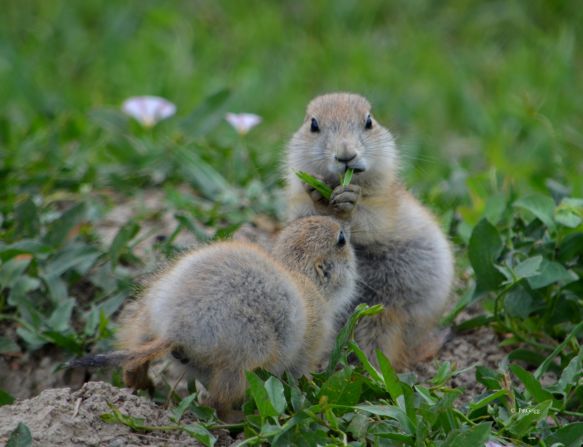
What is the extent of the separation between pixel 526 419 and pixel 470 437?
1.35ft

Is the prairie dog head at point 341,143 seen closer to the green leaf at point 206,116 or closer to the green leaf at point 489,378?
the green leaf at point 489,378

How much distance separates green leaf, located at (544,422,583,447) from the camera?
12.4 ft

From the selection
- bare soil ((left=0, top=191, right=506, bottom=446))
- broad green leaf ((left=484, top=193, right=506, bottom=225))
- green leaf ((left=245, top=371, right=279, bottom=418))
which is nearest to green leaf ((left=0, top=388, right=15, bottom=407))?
bare soil ((left=0, top=191, right=506, bottom=446))

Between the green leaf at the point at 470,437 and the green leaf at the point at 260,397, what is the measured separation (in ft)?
2.00

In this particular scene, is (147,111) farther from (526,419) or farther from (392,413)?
(526,419)

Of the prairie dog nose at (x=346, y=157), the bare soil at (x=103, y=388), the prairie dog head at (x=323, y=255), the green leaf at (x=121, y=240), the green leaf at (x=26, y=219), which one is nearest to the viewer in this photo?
the bare soil at (x=103, y=388)

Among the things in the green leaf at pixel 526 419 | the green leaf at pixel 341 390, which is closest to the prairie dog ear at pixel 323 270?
the green leaf at pixel 341 390

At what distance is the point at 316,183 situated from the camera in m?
4.77

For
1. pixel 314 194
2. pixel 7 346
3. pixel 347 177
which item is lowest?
pixel 7 346

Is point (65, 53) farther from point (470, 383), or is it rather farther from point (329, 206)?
point (470, 383)

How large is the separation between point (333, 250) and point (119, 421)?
47.2 inches

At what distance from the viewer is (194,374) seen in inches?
163

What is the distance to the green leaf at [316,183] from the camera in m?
4.74

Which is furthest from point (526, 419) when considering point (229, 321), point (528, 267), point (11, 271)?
point (11, 271)
